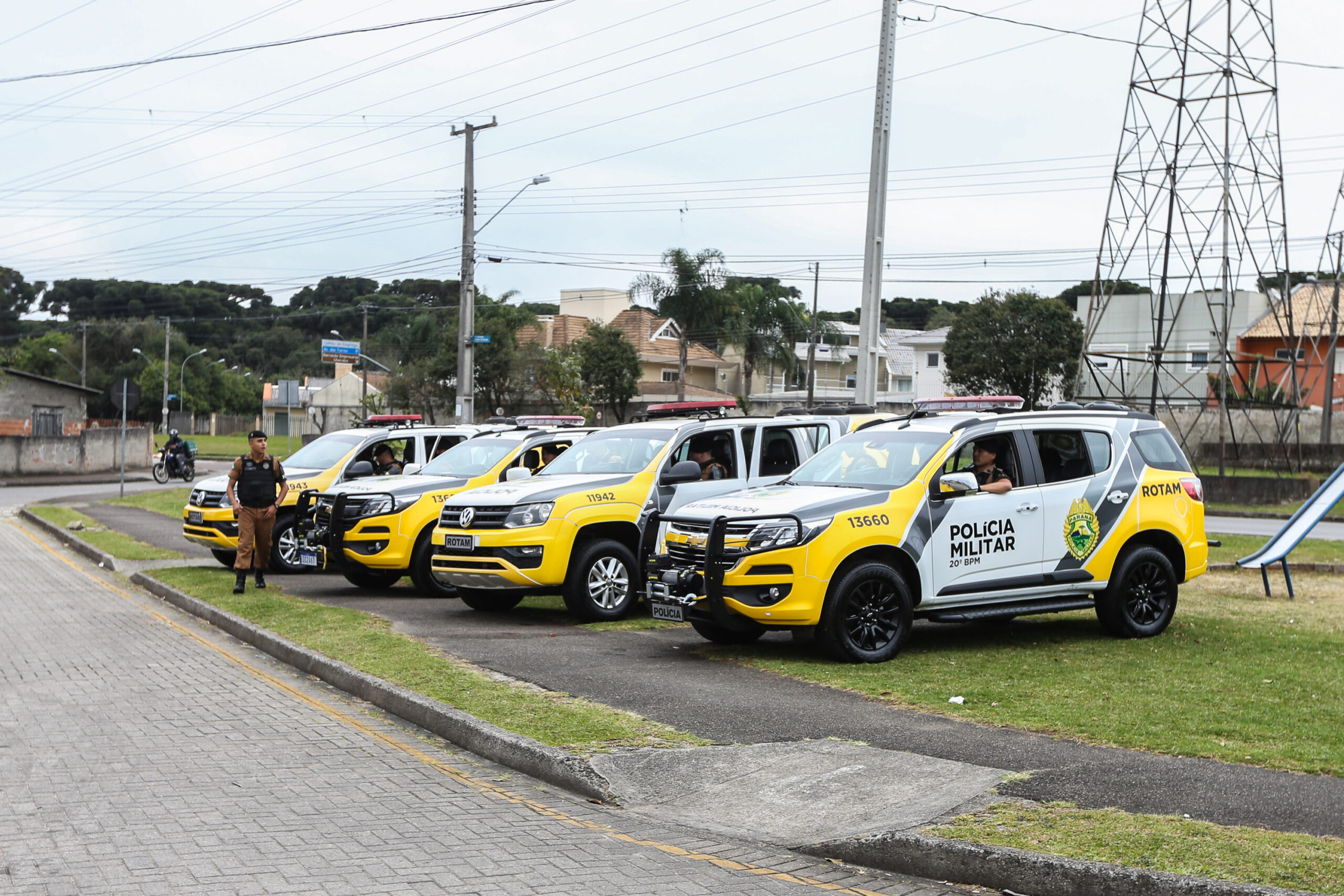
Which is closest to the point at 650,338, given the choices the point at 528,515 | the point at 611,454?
the point at 611,454

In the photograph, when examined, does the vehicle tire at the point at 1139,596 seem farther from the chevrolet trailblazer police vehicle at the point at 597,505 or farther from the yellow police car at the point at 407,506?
the yellow police car at the point at 407,506

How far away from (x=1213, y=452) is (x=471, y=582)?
34.9m

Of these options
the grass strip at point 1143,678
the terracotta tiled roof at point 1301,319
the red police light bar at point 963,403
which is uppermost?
the terracotta tiled roof at point 1301,319

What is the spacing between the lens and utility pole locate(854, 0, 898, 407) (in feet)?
61.5

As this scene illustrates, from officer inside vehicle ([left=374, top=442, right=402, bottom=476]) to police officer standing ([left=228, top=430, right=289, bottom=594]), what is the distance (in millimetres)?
2656

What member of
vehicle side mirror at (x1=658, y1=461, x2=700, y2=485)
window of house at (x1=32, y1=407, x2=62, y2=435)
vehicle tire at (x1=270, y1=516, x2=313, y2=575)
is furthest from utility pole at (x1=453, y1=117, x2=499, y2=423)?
window of house at (x1=32, y1=407, x2=62, y2=435)

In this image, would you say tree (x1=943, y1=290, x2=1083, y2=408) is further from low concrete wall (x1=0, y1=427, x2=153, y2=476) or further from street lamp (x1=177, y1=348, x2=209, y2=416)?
street lamp (x1=177, y1=348, x2=209, y2=416)

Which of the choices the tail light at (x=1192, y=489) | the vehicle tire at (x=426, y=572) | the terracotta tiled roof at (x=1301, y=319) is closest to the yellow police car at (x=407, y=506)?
the vehicle tire at (x=426, y=572)

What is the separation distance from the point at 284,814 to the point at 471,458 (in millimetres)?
10043

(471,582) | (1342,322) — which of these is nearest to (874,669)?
(471,582)

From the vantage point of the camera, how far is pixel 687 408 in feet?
50.9

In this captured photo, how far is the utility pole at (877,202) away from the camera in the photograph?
18750 mm

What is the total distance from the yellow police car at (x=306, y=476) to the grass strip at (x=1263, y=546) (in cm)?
1129

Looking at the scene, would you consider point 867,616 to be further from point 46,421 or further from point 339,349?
point 46,421
